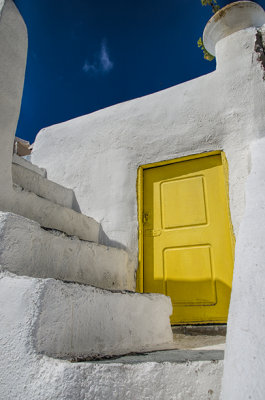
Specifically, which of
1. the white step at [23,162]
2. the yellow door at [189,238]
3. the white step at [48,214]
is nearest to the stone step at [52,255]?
the white step at [48,214]

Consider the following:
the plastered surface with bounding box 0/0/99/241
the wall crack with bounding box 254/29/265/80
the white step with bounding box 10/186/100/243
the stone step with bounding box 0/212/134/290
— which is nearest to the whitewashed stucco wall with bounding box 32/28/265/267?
the wall crack with bounding box 254/29/265/80

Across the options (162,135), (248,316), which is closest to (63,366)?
(248,316)

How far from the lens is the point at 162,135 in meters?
3.43

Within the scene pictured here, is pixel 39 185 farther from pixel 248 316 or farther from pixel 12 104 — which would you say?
pixel 248 316

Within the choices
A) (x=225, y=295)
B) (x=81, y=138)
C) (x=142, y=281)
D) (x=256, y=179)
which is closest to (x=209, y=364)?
(x=256, y=179)

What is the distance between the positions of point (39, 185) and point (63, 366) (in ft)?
6.61

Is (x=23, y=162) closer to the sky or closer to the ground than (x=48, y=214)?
closer to the sky

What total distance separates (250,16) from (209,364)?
11.6 feet

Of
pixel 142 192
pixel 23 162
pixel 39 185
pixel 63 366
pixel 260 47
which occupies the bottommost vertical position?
pixel 63 366

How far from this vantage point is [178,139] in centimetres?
333

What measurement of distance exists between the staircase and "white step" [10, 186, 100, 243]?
0.11 m

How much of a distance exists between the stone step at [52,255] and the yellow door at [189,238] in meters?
0.55

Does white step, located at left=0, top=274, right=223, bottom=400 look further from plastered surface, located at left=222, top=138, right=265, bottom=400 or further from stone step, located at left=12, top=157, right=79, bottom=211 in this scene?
stone step, located at left=12, top=157, right=79, bottom=211

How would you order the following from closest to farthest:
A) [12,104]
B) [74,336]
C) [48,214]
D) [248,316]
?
[248,316]
[74,336]
[12,104]
[48,214]
